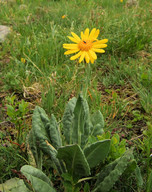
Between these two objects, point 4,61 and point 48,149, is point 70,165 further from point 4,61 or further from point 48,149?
point 4,61

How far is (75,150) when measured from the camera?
111 cm

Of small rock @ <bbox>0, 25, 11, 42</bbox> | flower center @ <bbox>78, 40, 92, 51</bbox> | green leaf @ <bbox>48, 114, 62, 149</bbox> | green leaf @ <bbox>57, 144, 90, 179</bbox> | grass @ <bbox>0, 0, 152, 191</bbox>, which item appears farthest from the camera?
small rock @ <bbox>0, 25, 11, 42</bbox>

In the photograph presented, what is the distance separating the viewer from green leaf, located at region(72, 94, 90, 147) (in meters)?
1.20

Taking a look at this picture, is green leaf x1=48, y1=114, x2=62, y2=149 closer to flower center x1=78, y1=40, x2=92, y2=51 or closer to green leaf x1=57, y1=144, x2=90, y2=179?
green leaf x1=57, y1=144, x2=90, y2=179

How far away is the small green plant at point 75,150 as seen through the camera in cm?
115

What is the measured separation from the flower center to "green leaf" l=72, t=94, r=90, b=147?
1.15 feet

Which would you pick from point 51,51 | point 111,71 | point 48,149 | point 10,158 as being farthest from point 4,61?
point 48,149

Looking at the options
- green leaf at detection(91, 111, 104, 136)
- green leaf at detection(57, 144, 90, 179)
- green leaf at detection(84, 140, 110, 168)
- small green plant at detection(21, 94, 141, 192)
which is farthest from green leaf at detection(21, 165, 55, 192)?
green leaf at detection(91, 111, 104, 136)

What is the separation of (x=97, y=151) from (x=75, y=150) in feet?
0.53

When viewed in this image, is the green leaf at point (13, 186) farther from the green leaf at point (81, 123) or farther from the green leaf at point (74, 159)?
the green leaf at point (81, 123)

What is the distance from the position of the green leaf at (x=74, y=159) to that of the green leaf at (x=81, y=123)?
136 millimetres

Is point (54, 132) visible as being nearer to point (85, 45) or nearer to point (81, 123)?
point (81, 123)

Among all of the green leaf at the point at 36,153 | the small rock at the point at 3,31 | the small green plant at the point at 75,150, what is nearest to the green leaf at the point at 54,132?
the small green plant at the point at 75,150

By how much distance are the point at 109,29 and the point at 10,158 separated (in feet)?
7.56
